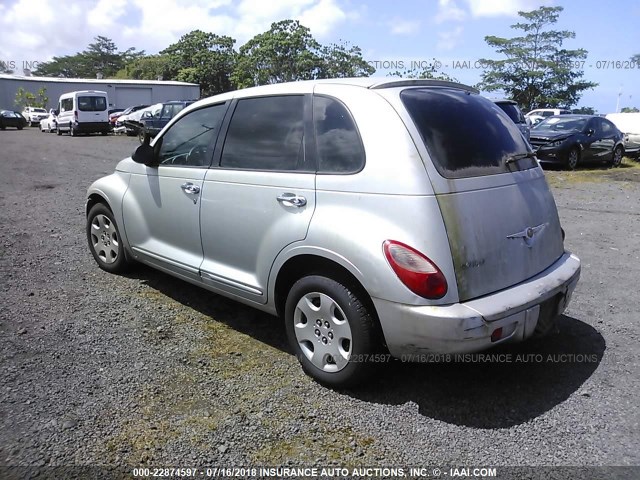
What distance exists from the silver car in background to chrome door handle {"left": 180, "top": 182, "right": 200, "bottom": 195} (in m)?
0.02

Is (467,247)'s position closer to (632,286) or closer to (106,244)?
(632,286)

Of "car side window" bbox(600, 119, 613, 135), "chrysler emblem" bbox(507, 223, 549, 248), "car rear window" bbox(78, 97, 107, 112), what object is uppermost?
"car rear window" bbox(78, 97, 107, 112)

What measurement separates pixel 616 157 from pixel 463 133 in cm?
1541

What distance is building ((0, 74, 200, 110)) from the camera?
164ft

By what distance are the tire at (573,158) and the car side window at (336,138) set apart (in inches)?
502

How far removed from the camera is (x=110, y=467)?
2465 mm

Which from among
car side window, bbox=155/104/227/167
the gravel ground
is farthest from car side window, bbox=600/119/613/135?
car side window, bbox=155/104/227/167

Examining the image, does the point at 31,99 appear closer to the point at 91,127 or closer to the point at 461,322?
the point at 91,127

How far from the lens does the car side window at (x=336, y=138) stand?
9.96ft

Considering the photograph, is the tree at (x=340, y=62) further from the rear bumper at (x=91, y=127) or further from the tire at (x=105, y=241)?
the tire at (x=105, y=241)

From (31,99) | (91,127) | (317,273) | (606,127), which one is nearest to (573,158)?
(606,127)

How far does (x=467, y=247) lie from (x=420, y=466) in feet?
3.64

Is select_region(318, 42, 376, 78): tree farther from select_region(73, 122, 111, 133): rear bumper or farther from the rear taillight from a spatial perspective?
the rear taillight

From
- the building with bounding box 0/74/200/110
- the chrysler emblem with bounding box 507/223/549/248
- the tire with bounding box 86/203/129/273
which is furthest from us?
the building with bounding box 0/74/200/110
